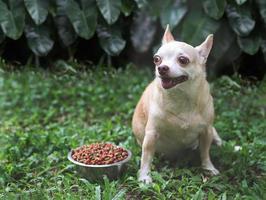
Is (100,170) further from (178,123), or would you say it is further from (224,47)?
(224,47)

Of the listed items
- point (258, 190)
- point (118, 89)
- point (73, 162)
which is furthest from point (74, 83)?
point (258, 190)

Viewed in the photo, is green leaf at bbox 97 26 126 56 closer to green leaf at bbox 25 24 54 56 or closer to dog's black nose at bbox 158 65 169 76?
green leaf at bbox 25 24 54 56

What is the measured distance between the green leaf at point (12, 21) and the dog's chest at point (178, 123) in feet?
6.46

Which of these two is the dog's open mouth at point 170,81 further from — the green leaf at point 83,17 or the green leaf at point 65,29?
the green leaf at point 65,29

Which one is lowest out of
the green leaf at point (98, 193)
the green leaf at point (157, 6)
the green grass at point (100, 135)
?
the green grass at point (100, 135)

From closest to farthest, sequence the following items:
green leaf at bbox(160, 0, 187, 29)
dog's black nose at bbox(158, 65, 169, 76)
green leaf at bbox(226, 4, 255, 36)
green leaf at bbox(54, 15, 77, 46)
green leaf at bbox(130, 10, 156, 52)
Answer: dog's black nose at bbox(158, 65, 169, 76) < green leaf at bbox(226, 4, 255, 36) < green leaf at bbox(54, 15, 77, 46) < green leaf at bbox(160, 0, 187, 29) < green leaf at bbox(130, 10, 156, 52)

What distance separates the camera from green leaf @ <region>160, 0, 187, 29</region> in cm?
696

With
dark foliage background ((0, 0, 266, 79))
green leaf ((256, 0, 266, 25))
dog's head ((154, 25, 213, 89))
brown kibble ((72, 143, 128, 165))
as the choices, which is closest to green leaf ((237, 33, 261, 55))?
dark foliage background ((0, 0, 266, 79))

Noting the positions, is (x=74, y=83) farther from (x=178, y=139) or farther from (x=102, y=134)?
(x=178, y=139)

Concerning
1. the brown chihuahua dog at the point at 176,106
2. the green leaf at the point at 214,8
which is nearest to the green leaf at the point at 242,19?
the green leaf at the point at 214,8

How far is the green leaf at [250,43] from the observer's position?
679 cm

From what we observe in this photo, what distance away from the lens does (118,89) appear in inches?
309

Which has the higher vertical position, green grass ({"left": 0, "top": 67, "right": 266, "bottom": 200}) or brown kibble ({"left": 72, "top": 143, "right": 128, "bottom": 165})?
brown kibble ({"left": 72, "top": 143, "right": 128, "bottom": 165})

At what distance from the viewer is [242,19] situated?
6.68m
